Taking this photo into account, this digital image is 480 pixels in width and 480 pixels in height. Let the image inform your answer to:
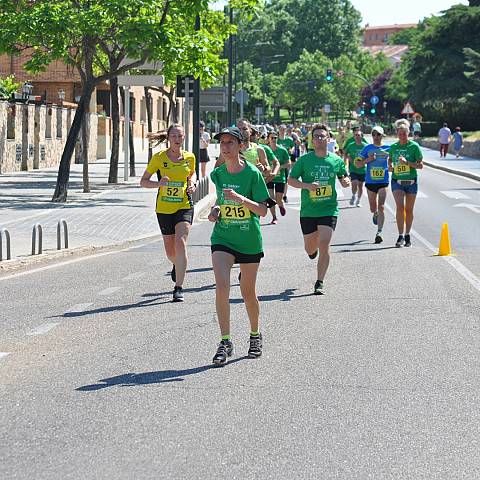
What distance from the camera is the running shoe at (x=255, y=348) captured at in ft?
30.2

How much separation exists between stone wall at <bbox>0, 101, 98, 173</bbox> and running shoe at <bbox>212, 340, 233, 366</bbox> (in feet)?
103

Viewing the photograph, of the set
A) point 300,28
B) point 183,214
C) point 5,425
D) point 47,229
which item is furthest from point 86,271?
point 300,28

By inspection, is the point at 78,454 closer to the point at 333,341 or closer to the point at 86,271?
the point at 333,341

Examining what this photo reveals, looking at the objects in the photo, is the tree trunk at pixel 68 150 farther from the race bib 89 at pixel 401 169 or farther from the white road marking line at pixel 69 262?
the race bib 89 at pixel 401 169

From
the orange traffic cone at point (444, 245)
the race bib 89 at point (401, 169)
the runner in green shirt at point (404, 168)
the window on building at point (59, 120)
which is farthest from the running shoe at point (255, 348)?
the window on building at point (59, 120)

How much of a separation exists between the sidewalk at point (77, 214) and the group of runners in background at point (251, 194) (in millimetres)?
2935

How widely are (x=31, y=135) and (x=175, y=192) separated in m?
32.5

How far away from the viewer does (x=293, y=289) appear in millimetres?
13656

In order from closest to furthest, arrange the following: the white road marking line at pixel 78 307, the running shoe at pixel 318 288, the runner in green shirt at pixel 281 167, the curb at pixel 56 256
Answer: the white road marking line at pixel 78 307 < the running shoe at pixel 318 288 < the curb at pixel 56 256 < the runner in green shirt at pixel 281 167

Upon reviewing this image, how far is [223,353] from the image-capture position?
8930 millimetres

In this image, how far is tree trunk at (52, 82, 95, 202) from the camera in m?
27.6

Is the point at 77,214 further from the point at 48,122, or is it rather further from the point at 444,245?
the point at 48,122

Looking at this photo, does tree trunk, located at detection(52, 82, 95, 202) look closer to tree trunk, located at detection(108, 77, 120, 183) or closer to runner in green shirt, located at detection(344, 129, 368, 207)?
runner in green shirt, located at detection(344, 129, 368, 207)

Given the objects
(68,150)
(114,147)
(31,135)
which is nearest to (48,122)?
(31,135)
